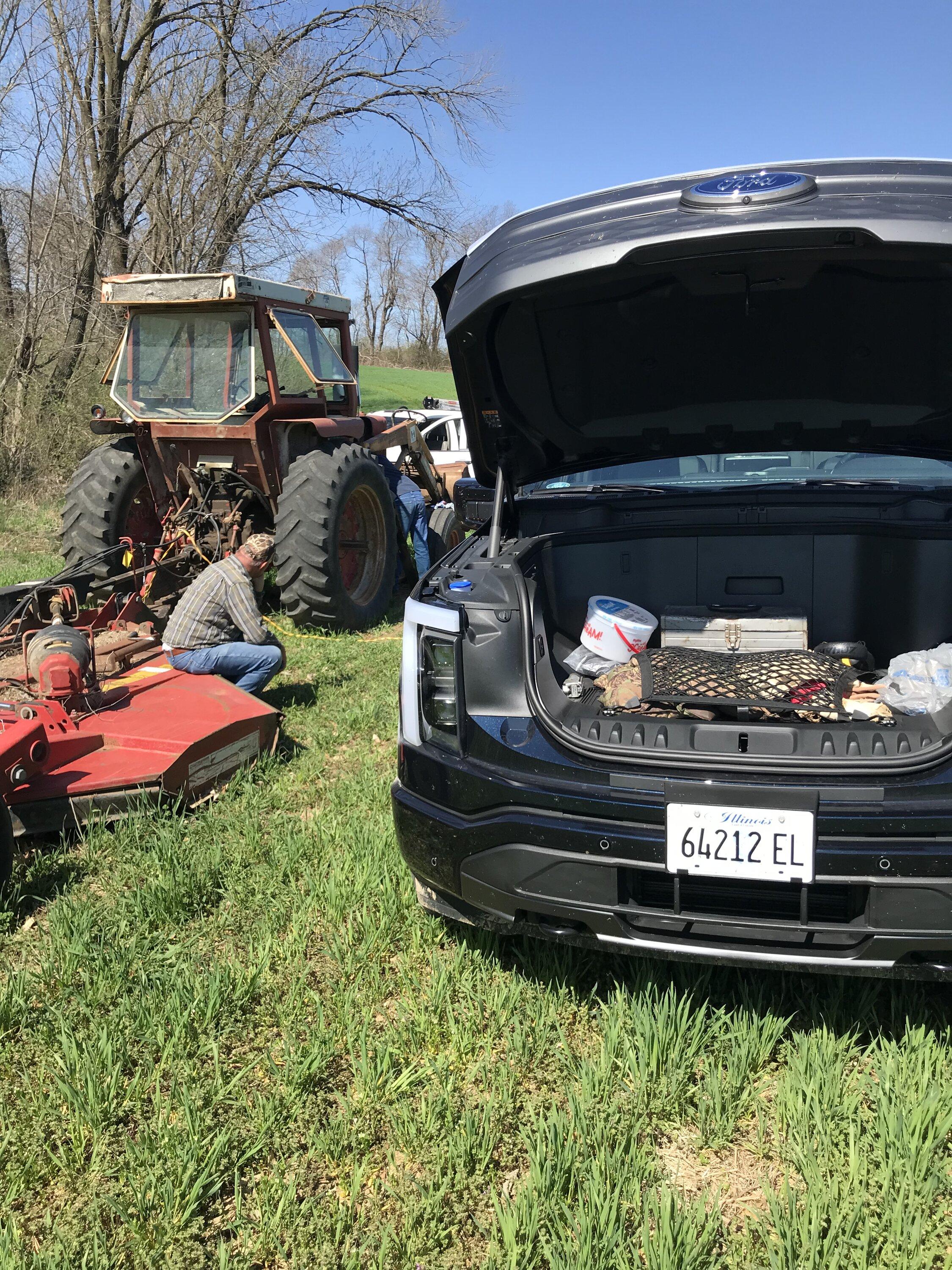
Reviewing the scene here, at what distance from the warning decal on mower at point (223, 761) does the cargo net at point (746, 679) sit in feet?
5.89

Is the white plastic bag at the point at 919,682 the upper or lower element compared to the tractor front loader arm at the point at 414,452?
lower

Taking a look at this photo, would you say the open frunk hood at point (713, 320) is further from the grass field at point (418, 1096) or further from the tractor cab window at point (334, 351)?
the tractor cab window at point (334, 351)

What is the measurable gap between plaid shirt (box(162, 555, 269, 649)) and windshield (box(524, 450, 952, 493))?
6.18 ft

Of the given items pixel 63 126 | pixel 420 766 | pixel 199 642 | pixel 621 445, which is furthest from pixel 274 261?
pixel 420 766

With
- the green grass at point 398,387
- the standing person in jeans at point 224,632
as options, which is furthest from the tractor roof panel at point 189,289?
the green grass at point 398,387

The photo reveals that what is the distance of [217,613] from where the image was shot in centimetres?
481

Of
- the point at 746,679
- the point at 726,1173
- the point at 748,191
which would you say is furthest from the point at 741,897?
the point at 748,191

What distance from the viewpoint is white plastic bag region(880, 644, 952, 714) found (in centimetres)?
267

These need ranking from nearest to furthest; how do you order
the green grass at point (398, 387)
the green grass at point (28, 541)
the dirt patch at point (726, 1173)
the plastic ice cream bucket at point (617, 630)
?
the dirt patch at point (726, 1173), the plastic ice cream bucket at point (617, 630), the green grass at point (28, 541), the green grass at point (398, 387)

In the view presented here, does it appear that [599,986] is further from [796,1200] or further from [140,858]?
[140,858]

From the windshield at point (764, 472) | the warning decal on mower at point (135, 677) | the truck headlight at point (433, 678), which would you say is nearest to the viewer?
the truck headlight at point (433, 678)

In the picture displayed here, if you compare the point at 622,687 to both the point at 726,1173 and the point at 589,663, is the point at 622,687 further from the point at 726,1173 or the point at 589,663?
the point at 726,1173

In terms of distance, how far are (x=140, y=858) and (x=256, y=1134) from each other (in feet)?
4.60

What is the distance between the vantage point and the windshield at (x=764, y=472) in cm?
341
